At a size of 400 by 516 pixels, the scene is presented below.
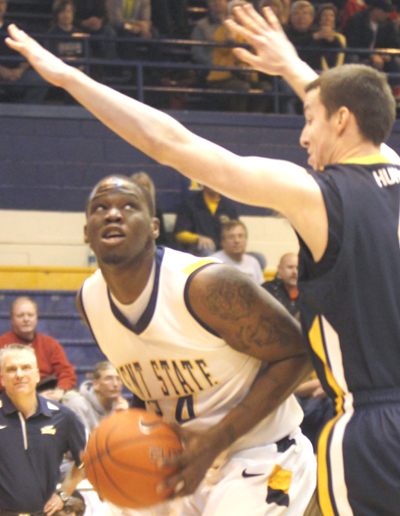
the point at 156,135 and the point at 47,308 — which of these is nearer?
the point at 156,135

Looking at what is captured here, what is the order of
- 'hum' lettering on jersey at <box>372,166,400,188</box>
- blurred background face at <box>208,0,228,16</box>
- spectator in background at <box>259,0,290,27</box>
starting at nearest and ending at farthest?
1. 'hum' lettering on jersey at <box>372,166,400,188</box>
2. spectator in background at <box>259,0,290,27</box>
3. blurred background face at <box>208,0,228,16</box>

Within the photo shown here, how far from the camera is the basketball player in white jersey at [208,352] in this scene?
2.88 metres

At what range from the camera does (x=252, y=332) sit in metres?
2.88

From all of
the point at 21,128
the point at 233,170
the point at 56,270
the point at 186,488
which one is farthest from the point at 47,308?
the point at 233,170

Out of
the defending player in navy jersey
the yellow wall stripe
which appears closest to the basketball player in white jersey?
the defending player in navy jersey

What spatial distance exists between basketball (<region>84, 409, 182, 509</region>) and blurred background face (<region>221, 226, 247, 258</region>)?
4907 mm

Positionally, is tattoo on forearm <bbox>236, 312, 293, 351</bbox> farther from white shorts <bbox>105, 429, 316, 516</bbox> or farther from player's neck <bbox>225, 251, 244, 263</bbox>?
player's neck <bbox>225, 251, 244, 263</bbox>

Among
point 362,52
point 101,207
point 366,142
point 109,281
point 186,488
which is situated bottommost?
point 186,488

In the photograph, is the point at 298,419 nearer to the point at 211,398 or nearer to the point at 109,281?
the point at 211,398

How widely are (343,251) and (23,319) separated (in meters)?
5.05

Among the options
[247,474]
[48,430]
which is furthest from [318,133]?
[48,430]

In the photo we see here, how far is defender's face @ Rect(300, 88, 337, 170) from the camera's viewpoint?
7.79ft

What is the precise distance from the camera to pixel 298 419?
3.19 meters

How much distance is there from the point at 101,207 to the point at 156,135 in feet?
3.03
